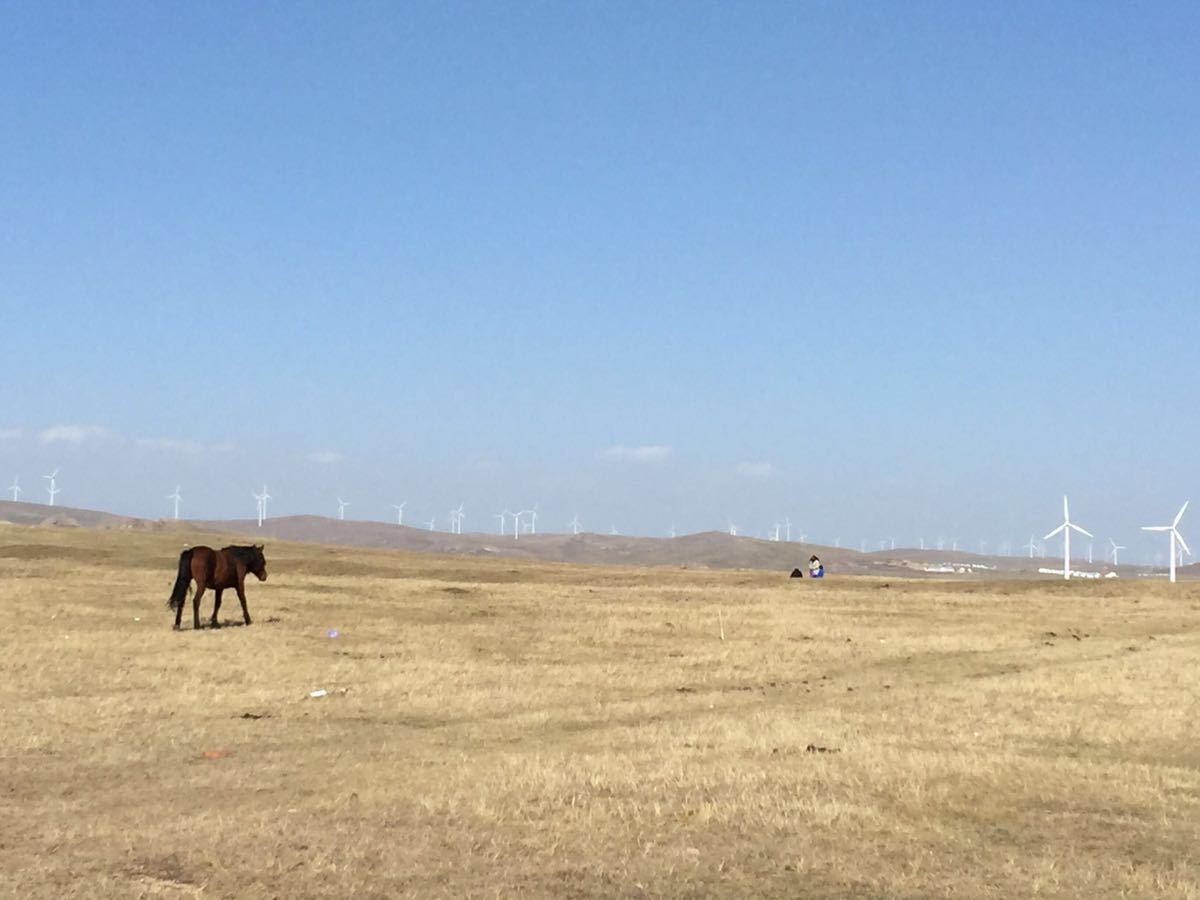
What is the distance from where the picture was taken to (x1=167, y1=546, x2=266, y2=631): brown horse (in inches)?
1391

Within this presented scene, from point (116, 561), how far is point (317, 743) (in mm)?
47168

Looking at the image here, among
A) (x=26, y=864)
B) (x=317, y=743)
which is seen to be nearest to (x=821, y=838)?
(x=26, y=864)

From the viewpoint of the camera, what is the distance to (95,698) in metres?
23.5

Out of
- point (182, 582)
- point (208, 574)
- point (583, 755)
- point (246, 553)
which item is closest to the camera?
point (583, 755)

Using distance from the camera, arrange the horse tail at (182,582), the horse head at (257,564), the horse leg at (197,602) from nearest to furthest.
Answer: the horse leg at (197,602), the horse tail at (182,582), the horse head at (257,564)

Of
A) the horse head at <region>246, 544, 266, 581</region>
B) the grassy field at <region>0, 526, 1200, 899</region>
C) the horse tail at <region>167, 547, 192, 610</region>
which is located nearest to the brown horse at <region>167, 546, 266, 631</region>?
the horse tail at <region>167, 547, 192, 610</region>

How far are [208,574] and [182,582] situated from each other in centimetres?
114

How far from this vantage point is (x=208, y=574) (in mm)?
36531

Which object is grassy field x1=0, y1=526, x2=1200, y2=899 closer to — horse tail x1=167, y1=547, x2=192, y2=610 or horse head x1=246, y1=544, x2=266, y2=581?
horse tail x1=167, y1=547, x2=192, y2=610

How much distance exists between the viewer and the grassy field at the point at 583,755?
12.1m

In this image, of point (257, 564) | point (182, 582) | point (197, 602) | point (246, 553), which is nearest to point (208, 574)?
point (182, 582)

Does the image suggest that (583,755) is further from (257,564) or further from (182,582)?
(257,564)

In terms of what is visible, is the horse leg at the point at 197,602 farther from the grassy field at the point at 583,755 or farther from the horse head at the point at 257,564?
the horse head at the point at 257,564

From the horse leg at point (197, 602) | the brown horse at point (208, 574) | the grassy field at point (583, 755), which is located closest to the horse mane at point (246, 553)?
the brown horse at point (208, 574)
